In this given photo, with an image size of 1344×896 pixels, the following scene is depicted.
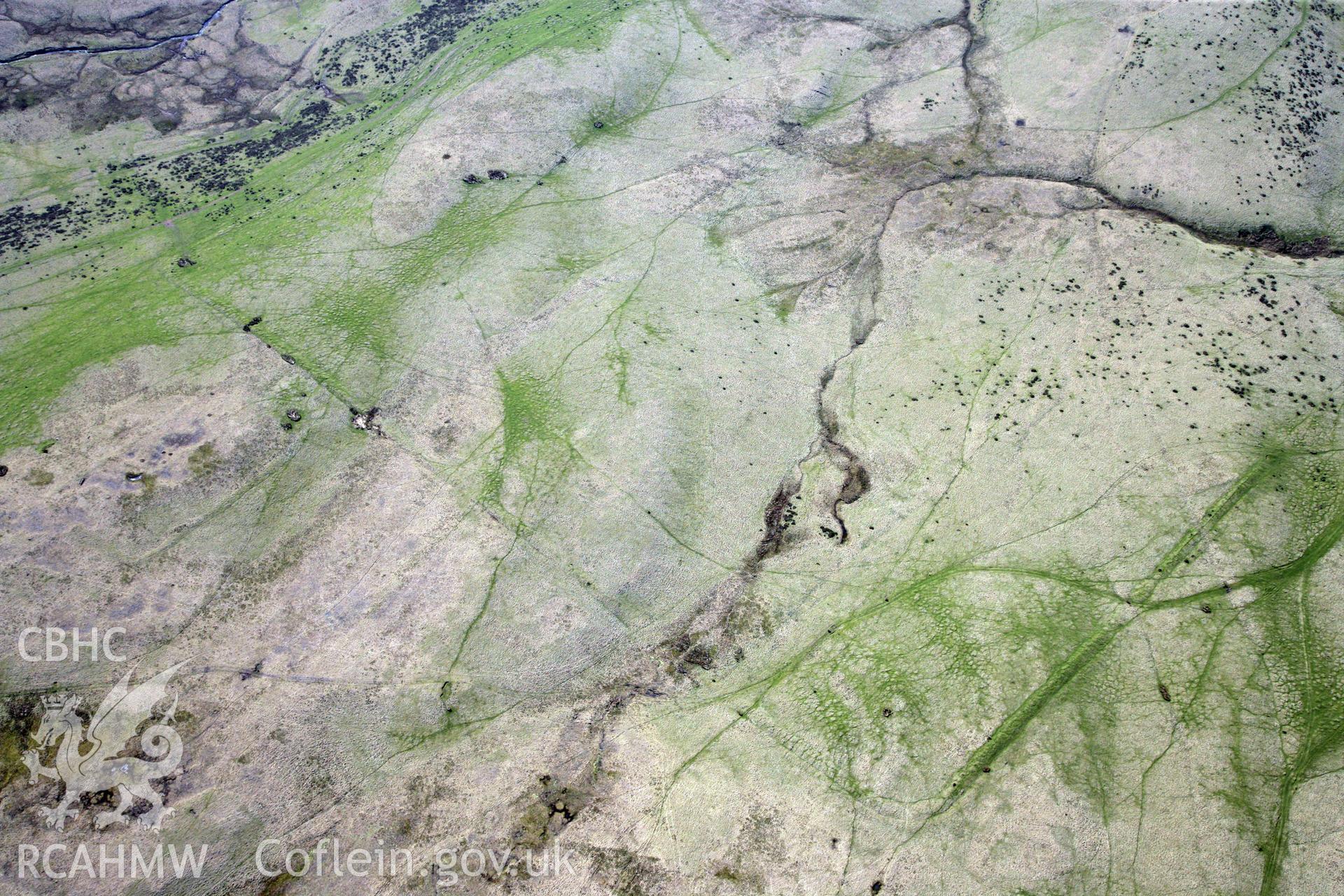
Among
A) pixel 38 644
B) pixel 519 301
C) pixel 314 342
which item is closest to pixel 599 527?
pixel 519 301

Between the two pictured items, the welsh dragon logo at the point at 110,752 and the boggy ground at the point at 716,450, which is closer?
the welsh dragon logo at the point at 110,752

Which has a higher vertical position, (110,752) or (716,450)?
(716,450)

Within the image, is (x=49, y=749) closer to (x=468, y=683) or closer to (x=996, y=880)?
(x=468, y=683)

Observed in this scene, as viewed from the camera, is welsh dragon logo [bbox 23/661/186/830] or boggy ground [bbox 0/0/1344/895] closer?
welsh dragon logo [bbox 23/661/186/830]

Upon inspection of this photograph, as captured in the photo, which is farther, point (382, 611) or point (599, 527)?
point (599, 527)

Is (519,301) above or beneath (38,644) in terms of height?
above

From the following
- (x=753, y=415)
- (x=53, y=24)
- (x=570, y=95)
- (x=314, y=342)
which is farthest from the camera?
(x=53, y=24)

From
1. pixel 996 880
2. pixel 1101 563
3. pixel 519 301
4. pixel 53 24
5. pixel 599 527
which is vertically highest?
pixel 53 24

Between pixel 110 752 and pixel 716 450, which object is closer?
pixel 110 752
